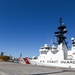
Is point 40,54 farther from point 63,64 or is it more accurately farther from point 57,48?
point 63,64

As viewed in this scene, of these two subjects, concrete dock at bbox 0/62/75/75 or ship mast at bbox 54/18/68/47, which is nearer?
concrete dock at bbox 0/62/75/75

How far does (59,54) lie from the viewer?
144 feet

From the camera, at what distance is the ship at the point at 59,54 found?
41.3 metres

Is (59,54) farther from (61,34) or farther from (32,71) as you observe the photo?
(32,71)

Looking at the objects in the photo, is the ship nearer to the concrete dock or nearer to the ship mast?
the ship mast

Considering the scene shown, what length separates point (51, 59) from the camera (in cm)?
4522

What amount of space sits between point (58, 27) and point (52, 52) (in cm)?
941

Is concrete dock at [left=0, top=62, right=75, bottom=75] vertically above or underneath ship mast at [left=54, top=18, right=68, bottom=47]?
underneath

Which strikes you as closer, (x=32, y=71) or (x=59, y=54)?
(x=32, y=71)

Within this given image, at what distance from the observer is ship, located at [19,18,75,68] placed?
41.3 m

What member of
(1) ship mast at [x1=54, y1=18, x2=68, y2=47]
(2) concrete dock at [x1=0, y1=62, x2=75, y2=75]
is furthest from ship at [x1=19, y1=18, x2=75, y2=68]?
(2) concrete dock at [x1=0, y1=62, x2=75, y2=75]

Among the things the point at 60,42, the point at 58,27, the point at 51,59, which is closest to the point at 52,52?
the point at 51,59

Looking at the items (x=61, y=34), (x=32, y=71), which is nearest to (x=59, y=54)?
(x=61, y=34)

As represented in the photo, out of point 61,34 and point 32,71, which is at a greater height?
point 61,34
